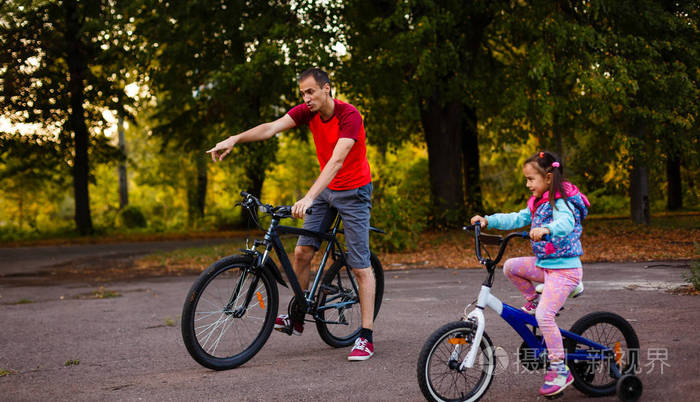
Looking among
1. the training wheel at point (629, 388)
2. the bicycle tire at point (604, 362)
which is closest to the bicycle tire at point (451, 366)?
the bicycle tire at point (604, 362)

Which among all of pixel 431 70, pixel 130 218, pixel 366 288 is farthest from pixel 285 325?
pixel 130 218

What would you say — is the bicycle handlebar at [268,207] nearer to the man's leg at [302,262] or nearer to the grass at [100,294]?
the man's leg at [302,262]

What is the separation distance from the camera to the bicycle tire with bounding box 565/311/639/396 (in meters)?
4.06

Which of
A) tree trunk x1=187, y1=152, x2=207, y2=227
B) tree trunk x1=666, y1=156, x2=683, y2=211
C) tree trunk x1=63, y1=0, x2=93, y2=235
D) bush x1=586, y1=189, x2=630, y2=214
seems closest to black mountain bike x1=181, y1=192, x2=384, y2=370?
tree trunk x1=63, y1=0, x2=93, y2=235

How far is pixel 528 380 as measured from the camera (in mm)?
4500

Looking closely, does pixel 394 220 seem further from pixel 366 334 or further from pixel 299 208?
pixel 299 208

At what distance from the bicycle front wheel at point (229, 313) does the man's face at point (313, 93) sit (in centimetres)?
124

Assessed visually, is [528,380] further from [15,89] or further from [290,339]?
[15,89]

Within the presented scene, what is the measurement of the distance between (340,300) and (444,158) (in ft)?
47.6

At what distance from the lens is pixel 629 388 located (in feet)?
12.8

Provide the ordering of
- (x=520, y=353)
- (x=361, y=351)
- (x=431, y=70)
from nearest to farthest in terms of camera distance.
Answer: (x=520, y=353) → (x=361, y=351) → (x=431, y=70)

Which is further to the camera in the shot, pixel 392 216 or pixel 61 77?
pixel 61 77

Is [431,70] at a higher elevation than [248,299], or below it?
higher

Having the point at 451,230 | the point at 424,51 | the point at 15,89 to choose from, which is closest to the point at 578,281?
the point at 424,51
